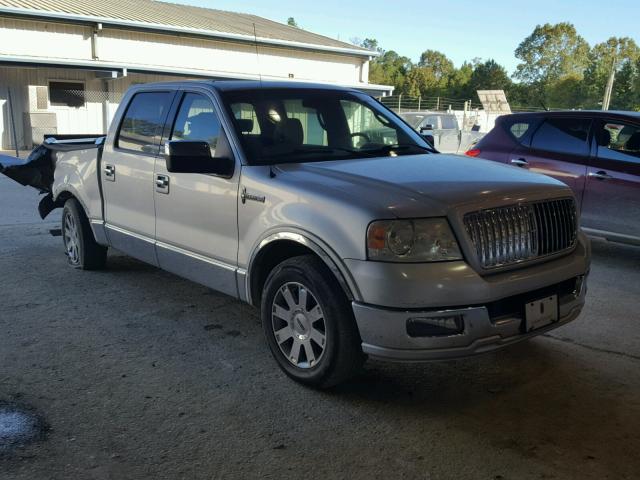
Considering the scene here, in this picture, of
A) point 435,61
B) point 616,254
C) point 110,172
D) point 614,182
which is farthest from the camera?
point 435,61

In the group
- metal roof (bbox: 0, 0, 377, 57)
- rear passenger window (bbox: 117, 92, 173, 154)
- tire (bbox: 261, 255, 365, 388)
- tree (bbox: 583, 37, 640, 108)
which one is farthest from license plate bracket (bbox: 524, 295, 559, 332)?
tree (bbox: 583, 37, 640, 108)

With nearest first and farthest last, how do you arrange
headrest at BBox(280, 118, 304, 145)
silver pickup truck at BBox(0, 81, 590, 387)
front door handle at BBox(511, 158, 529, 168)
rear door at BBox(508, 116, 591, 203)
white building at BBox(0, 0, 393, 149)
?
silver pickup truck at BBox(0, 81, 590, 387), headrest at BBox(280, 118, 304, 145), rear door at BBox(508, 116, 591, 203), front door handle at BBox(511, 158, 529, 168), white building at BBox(0, 0, 393, 149)

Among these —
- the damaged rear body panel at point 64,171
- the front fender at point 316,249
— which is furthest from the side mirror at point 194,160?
the damaged rear body panel at point 64,171

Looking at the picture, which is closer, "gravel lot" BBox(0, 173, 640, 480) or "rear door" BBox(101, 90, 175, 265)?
"gravel lot" BBox(0, 173, 640, 480)

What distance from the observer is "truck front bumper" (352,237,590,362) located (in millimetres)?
3318

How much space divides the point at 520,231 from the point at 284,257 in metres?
1.45

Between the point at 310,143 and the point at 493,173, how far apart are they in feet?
4.22

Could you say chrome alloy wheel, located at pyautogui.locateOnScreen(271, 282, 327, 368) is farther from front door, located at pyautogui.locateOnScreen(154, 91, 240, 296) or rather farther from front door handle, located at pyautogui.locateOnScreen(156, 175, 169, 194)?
front door handle, located at pyautogui.locateOnScreen(156, 175, 169, 194)

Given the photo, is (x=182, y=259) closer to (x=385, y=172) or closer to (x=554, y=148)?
(x=385, y=172)

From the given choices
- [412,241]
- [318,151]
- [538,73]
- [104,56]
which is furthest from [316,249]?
[538,73]

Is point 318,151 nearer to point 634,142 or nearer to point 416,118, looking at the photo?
point 634,142

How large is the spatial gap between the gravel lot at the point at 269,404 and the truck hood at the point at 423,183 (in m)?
1.15

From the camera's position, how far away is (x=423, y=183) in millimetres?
3709

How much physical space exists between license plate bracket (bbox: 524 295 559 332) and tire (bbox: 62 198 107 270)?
436 cm
